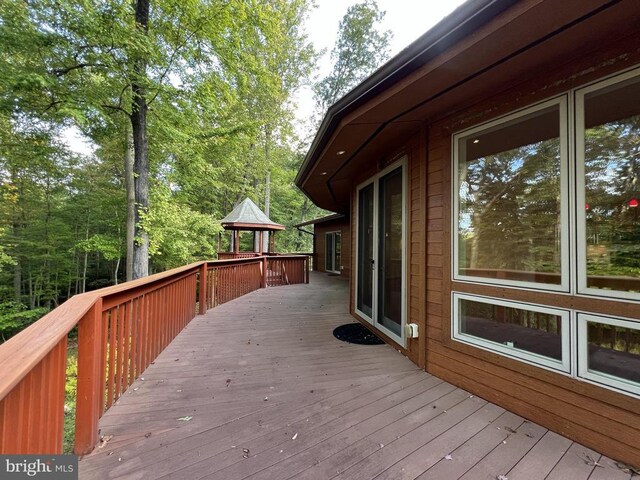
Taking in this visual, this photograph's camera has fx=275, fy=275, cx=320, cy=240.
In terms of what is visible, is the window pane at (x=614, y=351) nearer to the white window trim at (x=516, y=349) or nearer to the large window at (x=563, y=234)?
the large window at (x=563, y=234)

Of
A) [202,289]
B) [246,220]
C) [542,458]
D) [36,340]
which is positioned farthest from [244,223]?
[542,458]

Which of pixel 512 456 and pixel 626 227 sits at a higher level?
pixel 626 227

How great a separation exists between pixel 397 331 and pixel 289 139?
1529 centimetres

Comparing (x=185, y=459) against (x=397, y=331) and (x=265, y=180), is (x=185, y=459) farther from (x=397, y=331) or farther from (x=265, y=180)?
(x=265, y=180)

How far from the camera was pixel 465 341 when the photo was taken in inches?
91.2

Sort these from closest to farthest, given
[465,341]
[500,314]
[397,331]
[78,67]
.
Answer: [500,314], [465,341], [397,331], [78,67]

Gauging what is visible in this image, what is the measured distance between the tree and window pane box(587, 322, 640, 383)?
49.2 feet

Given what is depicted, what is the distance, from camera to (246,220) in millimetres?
10656

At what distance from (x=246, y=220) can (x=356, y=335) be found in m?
7.93

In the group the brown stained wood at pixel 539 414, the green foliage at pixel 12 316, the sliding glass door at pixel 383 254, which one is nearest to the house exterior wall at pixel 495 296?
the brown stained wood at pixel 539 414

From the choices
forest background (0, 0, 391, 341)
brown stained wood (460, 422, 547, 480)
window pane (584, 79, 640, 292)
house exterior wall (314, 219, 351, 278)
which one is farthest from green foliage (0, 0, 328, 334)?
brown stained wood (460, 422, 547, 480)

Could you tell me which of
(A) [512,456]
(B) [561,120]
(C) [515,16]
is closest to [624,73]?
(B) [561,120]

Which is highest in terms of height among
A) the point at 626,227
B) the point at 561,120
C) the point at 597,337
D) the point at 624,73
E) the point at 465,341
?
the point at 624,73

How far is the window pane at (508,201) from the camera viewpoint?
6.83 ft
